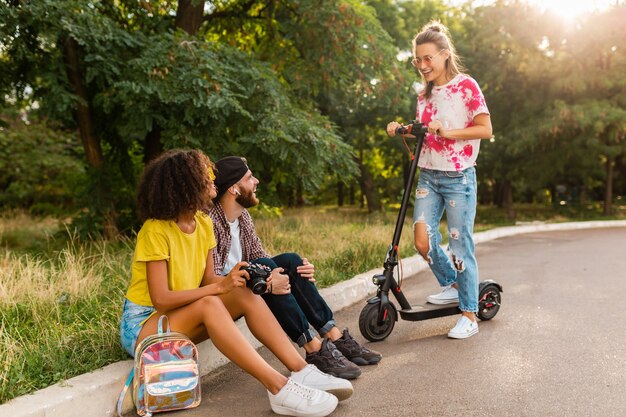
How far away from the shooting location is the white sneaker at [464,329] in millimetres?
4254

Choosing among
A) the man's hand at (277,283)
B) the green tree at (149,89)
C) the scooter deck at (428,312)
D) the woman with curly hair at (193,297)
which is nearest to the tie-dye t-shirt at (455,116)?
the scooter deck at (428,312)

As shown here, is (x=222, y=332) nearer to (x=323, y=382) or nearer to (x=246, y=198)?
(x=323, y=382)

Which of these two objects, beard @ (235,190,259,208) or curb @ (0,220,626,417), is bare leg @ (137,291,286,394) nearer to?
curb @ (0,220,626,417)

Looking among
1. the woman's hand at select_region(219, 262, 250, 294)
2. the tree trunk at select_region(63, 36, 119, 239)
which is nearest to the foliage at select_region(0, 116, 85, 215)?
the tree trunk at select_region(63, 36, 119, 239)

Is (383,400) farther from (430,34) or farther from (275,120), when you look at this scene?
(275,120)

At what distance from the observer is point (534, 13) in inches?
701

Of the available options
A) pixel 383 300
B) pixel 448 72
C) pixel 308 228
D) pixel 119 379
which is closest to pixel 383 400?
pixel 383 300

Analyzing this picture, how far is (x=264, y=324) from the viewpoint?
10.5ft

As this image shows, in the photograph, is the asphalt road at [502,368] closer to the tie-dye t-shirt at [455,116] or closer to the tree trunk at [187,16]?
the tie-dye t-shirt at [455,116]

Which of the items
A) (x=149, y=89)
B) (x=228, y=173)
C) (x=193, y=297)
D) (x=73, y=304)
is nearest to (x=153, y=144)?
(x=149, y=89)

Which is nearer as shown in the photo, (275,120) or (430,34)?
(430,34)

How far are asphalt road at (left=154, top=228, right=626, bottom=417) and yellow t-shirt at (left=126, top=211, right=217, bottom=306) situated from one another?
66 cm

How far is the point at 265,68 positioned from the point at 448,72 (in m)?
4.94

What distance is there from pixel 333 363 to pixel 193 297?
930 mm
